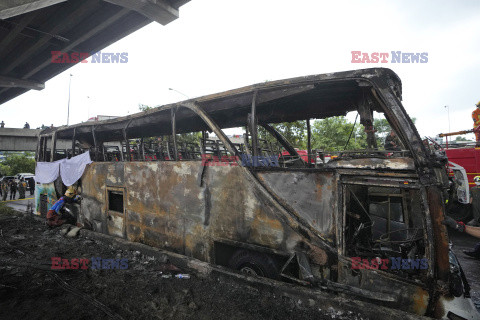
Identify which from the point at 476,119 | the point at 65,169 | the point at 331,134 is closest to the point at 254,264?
the point at 65,169

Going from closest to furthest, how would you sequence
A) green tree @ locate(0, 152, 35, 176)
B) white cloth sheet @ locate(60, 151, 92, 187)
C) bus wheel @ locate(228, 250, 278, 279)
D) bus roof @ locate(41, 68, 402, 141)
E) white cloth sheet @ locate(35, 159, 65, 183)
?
bus roof @ locate(41, 68, 402, 141) → bus wheel @ locate(228, 250, 278, 279) → white cloth sheet @ locate(60, 151, 92, 187) → white cloth sheet @ locate(35, 159, 65, 183) → green tree @ locate(0, 152, 35, 176)

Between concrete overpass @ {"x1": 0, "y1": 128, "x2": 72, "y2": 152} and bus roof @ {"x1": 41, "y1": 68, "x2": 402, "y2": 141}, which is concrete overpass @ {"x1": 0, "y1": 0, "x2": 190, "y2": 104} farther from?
concrete overpass @ {"x1": 0, "y1": 128, "x2": 72, "y2": 152}

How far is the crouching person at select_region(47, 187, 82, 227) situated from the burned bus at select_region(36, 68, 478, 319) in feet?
7.60

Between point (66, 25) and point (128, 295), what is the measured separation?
6.49 m

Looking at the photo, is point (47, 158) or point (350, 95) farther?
point (47, 158)

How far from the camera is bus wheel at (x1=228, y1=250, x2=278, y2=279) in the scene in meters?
3.74

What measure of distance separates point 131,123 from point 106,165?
164 cm

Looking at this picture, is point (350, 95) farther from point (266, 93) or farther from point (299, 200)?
point (299, 200)

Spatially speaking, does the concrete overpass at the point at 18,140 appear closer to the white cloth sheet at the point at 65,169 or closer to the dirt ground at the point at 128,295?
the white cloth sheet at the point at 65,169

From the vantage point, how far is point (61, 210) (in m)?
7.91

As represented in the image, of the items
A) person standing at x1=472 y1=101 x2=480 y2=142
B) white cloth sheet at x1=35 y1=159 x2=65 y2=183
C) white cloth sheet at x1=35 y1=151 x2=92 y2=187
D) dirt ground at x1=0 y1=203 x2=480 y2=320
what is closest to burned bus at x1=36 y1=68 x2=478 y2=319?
dirt ground at x1=0 y1=203 x2=480 y2=320

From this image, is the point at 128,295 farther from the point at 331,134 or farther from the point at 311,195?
the point at 331,134

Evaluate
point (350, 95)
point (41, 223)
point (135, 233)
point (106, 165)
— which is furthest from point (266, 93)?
point (41, 223)

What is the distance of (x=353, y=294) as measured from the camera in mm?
2783
